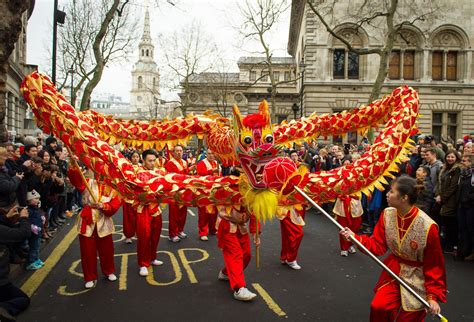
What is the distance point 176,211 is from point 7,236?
4222 mm

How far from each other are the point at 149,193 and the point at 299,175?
1.47 metres

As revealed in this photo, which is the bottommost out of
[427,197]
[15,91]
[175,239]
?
[175,239]

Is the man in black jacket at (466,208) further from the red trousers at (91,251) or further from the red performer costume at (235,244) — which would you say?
the red trousers at (91,251)

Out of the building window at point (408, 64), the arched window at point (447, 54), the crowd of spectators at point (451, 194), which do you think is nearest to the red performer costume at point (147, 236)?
the crowd of spectators at point (451, 194)

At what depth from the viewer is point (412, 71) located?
28734 millimetres

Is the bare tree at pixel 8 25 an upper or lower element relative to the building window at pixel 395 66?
lower

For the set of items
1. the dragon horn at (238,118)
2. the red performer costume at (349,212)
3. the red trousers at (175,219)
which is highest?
the dragon horn at (238,118)

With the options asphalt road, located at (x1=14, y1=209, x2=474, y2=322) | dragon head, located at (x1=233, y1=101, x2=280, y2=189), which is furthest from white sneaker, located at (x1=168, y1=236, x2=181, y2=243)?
dragon head, located at (x1=233, y1=101, x2=280, y2=189)

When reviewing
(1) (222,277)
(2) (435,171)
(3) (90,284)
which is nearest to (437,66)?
Result: (2) (435,171)

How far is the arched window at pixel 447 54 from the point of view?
90.3 feet

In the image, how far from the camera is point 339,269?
20.8ft

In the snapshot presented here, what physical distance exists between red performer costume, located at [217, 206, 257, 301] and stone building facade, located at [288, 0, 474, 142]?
23720mm

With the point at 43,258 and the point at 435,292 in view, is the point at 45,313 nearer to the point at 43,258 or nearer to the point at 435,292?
the point at 43,258

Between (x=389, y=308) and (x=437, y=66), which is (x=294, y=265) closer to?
(x=389, y=308)
